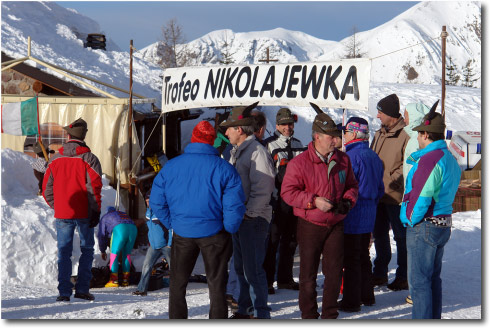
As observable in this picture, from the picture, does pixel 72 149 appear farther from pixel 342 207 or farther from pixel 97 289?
pixel 342 207

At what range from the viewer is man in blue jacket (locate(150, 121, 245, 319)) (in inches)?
187

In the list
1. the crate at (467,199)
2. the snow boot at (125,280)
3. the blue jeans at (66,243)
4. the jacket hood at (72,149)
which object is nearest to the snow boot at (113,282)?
the snow boot at (125,280)

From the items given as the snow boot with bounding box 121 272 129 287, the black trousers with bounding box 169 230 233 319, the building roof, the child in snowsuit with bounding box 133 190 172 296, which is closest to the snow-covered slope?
the building roof

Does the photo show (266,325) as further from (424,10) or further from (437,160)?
(424,10)

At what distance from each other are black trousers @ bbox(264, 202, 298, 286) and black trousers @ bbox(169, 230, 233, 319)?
1992 millimetres

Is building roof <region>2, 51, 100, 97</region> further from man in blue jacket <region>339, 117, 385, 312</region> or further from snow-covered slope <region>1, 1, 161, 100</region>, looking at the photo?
man in blue jacket <region>339, 117, 385, 312</region>

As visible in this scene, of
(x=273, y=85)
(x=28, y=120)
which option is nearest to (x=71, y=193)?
(x=273, y=85)

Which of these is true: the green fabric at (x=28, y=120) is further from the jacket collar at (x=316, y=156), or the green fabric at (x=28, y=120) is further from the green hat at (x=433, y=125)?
the green hat at (x=433, y=125)

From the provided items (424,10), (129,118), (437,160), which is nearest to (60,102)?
(129,118)

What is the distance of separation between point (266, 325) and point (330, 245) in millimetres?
884

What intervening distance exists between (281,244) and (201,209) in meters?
2.55

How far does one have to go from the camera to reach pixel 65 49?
2275 cm

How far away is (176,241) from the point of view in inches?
192

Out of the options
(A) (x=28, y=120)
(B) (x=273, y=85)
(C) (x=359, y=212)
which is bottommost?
(C) (x=359, y=212)
